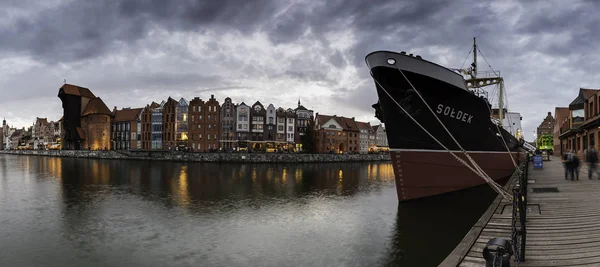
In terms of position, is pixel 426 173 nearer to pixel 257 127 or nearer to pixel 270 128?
pixel 257 127

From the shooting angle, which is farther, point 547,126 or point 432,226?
point 547,126

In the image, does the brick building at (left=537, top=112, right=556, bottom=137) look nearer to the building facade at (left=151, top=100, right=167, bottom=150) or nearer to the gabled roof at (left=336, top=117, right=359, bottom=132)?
the gabled roof at (left=336, top=117, right=359, bottom=132)

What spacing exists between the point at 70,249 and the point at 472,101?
69.8 feet

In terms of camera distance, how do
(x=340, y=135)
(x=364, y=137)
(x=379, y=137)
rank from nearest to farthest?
(x=340, y=135), (x=364, y=137), (x=379, y=137)

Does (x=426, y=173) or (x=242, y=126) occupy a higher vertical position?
(x=242, y=126)

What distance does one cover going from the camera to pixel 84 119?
4225 inches

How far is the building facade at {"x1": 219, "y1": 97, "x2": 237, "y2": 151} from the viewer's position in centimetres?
8694

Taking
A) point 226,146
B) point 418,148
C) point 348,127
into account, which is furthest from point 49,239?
point 348,127

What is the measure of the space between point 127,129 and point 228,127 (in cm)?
3946

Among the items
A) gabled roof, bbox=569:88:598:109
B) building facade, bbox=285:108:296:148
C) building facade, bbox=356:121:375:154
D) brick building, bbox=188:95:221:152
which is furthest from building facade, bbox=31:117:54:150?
gabled roof, bbox=569:88:598:109

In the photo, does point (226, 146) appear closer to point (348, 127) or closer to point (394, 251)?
point (348, 127)

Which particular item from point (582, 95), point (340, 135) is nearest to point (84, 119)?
point (340, 135)

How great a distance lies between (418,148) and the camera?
704 inches

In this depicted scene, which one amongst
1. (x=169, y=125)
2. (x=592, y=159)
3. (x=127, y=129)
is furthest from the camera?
(x=127, y=129)
